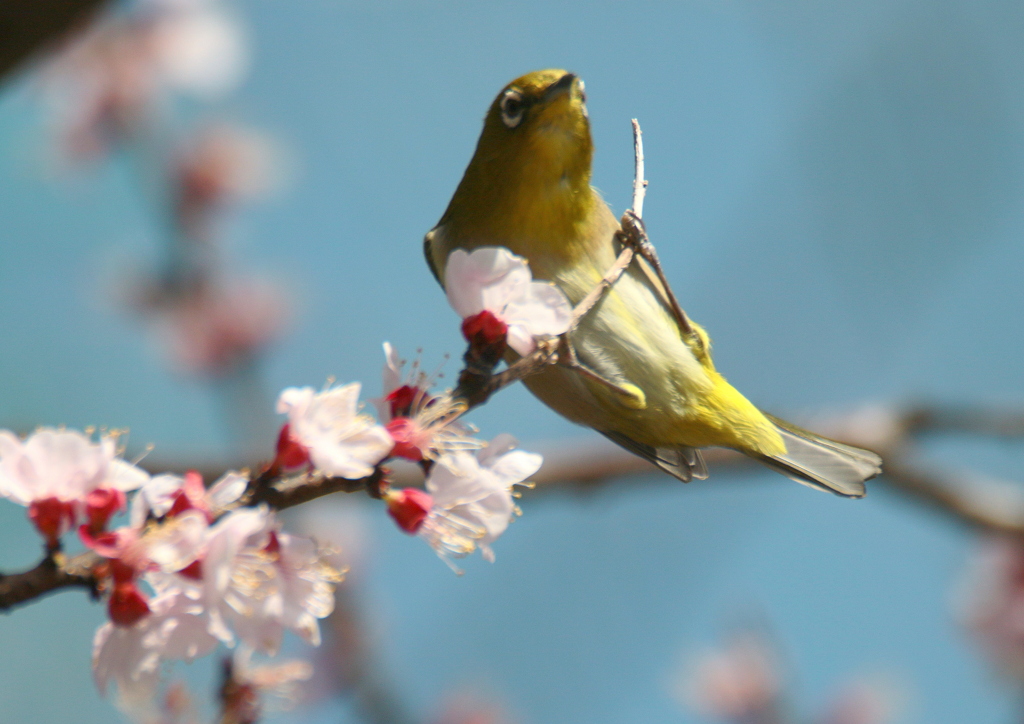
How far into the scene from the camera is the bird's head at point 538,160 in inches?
95.0

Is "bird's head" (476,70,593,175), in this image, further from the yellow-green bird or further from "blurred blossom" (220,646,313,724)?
"blurred blossom" (220,646,313,724)

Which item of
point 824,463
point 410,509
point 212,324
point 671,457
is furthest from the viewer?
point 212,324

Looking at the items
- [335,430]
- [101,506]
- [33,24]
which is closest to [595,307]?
[335,430]

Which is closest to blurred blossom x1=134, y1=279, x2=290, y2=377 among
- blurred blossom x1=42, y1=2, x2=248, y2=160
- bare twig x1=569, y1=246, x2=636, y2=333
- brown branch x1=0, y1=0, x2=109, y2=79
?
blurred blossom x1=42, y1=2, x2=248, y2=160

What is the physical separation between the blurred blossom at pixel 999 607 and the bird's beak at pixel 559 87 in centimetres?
361

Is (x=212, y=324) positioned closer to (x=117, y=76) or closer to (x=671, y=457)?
(x=117, y=76)

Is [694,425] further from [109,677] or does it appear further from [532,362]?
[109,677]

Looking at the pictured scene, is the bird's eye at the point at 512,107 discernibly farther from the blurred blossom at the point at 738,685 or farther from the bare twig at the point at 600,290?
the blurred blossom at the point at 738,685

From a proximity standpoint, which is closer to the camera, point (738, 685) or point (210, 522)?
point (210, 522)

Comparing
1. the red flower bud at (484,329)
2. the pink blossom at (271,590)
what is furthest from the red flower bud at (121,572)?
the red flower bud at (484,329)

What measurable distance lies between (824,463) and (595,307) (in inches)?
32.9

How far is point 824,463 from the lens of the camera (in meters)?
2.61

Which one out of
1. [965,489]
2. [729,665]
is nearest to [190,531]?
[965,489]

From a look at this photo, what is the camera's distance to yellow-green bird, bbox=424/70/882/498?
2385 millimetres
